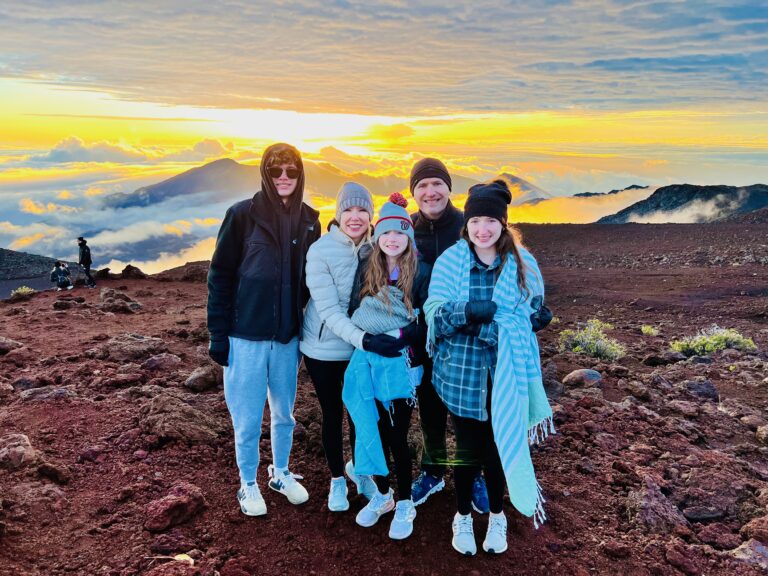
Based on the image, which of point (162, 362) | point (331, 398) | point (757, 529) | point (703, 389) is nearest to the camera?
point (331, 398)

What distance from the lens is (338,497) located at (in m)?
3.36

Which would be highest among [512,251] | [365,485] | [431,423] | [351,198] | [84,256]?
[351,198]

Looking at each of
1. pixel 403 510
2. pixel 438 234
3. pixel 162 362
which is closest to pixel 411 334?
pixel 438 234

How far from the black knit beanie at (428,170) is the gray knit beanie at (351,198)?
1.25ft

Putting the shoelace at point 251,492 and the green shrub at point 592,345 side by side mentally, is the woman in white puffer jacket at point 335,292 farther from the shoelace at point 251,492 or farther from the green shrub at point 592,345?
the green shrub at point 592,345

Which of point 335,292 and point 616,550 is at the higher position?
point 335,292

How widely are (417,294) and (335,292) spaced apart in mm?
429

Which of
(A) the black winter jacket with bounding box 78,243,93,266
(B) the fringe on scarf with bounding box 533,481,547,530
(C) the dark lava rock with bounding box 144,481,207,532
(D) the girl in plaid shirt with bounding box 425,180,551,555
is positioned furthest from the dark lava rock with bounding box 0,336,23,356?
(A) the black winter jacket with bounding box 78,243,93,266

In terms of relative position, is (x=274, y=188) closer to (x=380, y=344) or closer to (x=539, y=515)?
(x=380, y=344)

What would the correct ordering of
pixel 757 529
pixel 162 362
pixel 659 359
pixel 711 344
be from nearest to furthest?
pixel 757 529 → pixel 162 362 → pixel 659 359 → pixel 711 344

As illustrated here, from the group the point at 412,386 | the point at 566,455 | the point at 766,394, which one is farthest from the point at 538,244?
the point at 412,386

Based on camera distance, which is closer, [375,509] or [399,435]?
[399,435]

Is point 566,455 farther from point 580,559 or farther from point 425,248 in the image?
point 425,248

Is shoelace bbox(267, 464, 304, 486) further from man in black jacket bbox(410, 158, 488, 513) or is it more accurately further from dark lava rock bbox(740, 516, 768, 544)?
dark lava rock bbox(740, 516, 768, 544)
